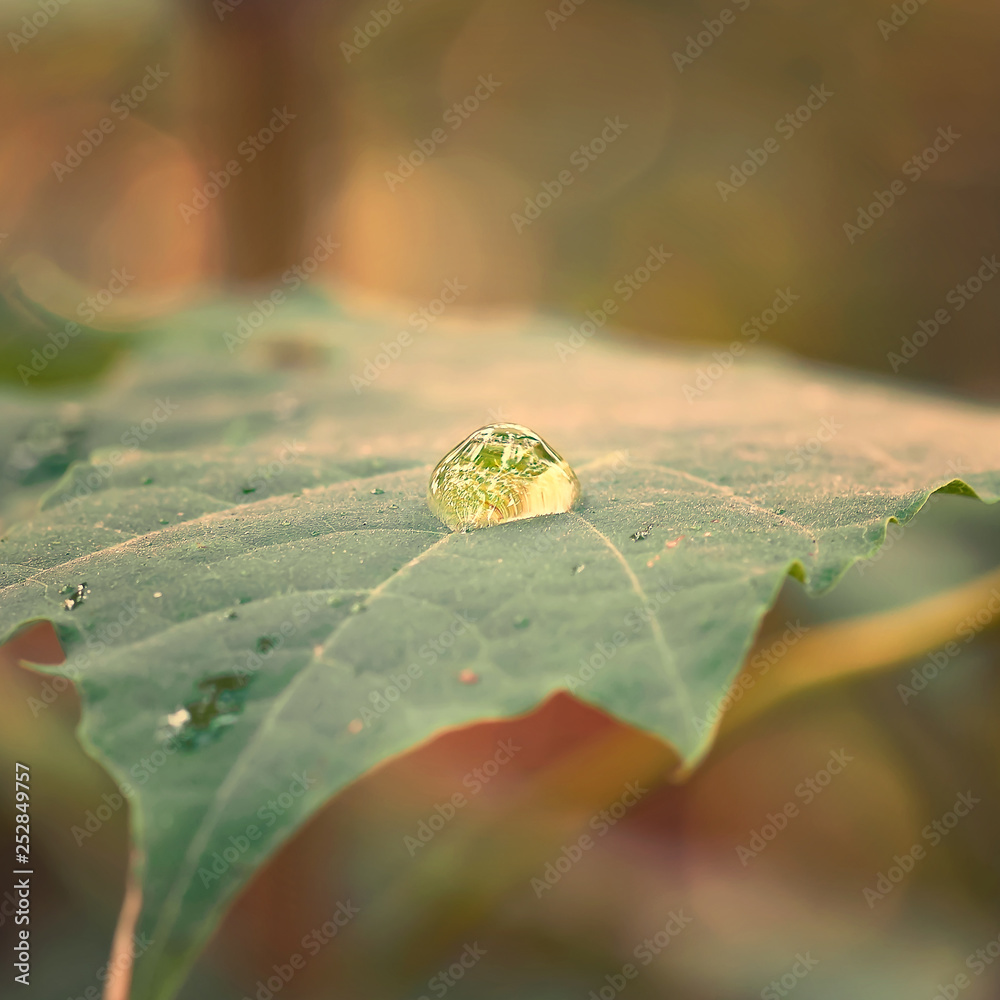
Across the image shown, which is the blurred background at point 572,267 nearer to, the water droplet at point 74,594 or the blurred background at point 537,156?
the blurred background at point 537,156

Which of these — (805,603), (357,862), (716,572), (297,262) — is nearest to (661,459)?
(716,572)

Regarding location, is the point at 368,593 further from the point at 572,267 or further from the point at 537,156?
the point at 537,156

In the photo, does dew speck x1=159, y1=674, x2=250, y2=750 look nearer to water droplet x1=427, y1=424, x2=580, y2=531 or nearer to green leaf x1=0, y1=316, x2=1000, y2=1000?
green leaf x1=0, y1=316, x2=1000, y2=1000

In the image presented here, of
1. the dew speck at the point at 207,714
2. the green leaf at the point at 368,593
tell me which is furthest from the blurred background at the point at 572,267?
the dew speck at the point at 207,714

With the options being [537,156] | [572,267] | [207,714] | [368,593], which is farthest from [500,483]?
[537,156]

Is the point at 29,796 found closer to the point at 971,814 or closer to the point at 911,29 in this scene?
the point at 971,814

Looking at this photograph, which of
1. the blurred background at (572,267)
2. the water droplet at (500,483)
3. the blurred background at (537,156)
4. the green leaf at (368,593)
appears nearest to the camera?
the green leaf at (368,593)

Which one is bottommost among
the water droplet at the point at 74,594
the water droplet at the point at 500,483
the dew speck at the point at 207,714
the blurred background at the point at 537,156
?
the dew speck at the point at 207,714

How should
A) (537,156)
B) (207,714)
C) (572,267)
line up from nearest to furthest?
1. (207,714)
2. (572,267)
3. (537,156)
